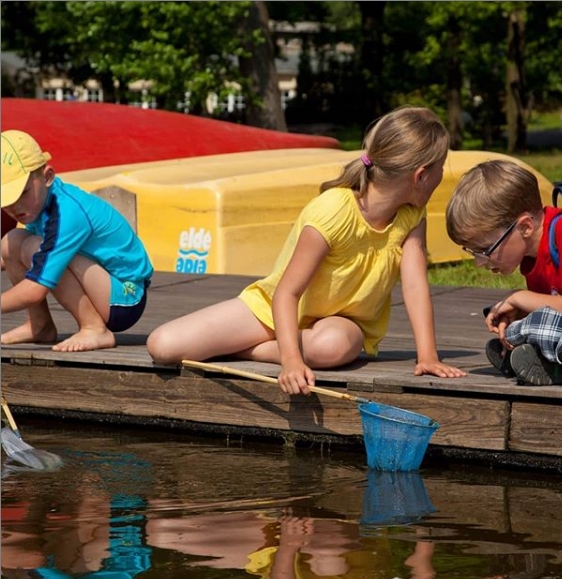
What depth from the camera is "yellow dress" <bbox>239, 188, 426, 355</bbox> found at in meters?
5.08

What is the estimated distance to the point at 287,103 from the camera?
159ft

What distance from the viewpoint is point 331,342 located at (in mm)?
5133

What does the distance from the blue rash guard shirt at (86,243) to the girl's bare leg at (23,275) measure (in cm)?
7

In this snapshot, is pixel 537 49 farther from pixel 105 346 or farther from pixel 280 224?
pixel 105 346

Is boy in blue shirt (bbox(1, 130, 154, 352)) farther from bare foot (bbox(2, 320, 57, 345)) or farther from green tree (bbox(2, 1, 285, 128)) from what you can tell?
green tree (bbox(2, 1, 285, 128))

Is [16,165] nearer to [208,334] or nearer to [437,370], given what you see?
[208,334]

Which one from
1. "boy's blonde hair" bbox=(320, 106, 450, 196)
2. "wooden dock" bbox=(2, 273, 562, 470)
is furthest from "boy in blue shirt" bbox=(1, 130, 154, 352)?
"boy's blonde hair" bbox=(320, 106, 450, 196)

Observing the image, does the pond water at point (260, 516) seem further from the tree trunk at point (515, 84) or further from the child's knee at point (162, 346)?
the tree trunk at point (515, 84)

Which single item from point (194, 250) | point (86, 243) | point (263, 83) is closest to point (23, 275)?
point (86, 243)

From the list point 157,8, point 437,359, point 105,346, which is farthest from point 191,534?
point 157,8

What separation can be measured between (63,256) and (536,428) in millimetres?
2065

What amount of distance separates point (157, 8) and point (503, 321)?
56.0ft

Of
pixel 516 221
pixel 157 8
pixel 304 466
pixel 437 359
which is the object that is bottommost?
pixel 304 466

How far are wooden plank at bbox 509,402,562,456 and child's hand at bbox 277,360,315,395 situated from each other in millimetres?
746
